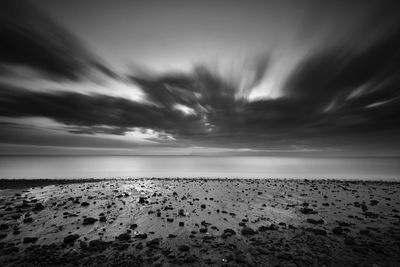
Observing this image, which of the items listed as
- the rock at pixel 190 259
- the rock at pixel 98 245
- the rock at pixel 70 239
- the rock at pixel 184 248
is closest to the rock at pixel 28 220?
the rock at pixel 70 239

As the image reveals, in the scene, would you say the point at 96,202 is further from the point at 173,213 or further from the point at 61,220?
the point at 173,213

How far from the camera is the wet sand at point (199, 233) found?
7.09 m

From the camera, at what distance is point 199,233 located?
9.64 m

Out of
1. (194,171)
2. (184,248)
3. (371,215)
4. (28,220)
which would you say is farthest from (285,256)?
(194,171)

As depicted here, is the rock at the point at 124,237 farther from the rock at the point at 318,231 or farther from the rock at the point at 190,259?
the rock at the point at 318,231

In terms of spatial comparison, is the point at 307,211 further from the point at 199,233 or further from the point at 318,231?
the point at 199,233

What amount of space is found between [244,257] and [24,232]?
11.6m

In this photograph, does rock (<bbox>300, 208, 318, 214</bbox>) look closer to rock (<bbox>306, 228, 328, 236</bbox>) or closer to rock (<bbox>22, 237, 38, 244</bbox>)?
rock (<bbox>306, 228, 328, 236</bbox>)

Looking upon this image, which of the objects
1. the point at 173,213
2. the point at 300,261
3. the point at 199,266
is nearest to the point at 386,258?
the point at 300,261

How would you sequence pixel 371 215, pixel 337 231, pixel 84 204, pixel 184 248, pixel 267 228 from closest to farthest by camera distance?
pixel 184 248, pixel 337 231, pixel 267 228, pixel 371 215, pixel 84 204

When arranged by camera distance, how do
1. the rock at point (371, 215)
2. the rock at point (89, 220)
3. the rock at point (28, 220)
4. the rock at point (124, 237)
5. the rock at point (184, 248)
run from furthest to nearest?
the rock at point (371, 215), the rock at point (28, 220), the rock at point (89, 220), the rock at point (124, 237), the rock at point (184, 248)

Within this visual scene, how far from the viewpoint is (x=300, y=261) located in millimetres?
6789

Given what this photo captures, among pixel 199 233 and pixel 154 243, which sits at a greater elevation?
pixel 199 233

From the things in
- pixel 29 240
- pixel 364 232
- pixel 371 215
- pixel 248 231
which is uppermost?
pixel 371 215
